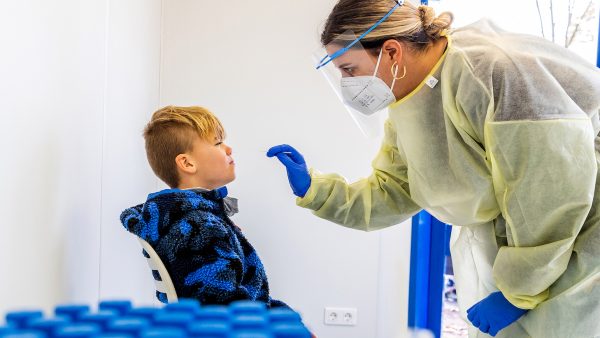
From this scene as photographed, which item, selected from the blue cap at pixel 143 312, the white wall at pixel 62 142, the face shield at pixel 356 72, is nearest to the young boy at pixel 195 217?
the white wall at pixel 62 142

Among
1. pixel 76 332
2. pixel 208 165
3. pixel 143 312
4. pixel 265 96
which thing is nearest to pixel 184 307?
pixel 143 312

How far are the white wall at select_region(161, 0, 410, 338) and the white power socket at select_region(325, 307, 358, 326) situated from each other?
0.25 m

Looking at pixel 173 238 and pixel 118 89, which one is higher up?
pixel 118 89

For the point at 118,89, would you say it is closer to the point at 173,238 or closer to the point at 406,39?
the point at 173,238

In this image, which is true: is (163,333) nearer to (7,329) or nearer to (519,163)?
(7,329)

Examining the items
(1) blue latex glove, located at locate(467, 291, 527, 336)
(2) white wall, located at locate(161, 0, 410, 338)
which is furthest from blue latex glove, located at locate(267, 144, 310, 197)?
(2) white wall, located at locate(161, 0, 410, 338)

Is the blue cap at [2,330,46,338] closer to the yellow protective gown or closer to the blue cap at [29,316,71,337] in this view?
the blue cap at [29,316,71,337]

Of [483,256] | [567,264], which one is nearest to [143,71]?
[483,256]

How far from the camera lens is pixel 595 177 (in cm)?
123

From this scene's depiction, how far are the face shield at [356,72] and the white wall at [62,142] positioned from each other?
0.57 meters

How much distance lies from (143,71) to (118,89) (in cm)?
41

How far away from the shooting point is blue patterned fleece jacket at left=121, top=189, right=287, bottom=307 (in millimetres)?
→ 1436

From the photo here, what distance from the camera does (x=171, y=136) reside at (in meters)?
1.70

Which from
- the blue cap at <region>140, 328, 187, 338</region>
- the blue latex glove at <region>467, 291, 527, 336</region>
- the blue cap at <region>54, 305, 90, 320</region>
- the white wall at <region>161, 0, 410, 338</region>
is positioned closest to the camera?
the blue cap at <region>140, 328, 187, 338</region>
